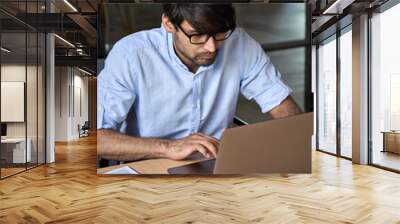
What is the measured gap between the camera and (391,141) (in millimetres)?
7262

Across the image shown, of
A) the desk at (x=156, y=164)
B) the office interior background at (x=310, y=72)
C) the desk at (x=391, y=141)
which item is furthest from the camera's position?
the desk at (x=391, y=141)

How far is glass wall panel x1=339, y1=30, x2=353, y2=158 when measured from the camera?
28.7ft

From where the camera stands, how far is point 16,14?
6660 mm

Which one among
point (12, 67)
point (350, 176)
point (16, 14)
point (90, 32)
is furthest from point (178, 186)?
point (90, 32)

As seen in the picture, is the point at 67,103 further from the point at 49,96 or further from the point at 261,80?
the point at 261,80

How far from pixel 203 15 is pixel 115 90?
1641 mm

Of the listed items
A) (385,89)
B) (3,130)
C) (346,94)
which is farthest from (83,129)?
(385,89)

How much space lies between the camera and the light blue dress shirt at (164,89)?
5.91m

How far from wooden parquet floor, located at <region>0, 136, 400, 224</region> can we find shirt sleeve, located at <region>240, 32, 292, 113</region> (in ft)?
3.94

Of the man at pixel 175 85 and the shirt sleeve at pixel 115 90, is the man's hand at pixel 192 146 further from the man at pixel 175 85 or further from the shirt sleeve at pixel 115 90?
the shirt sleeve at pixel 115 90

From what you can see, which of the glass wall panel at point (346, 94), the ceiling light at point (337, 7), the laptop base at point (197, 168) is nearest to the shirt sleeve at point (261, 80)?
the laptop base at point (197, 168)

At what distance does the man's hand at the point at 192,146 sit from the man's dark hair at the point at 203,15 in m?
1.52

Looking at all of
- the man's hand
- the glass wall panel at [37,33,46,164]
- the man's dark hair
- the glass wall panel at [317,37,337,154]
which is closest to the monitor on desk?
the glass wall panel at [37,33,46,164]

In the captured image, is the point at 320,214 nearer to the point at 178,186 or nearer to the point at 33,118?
the point at 178,186
